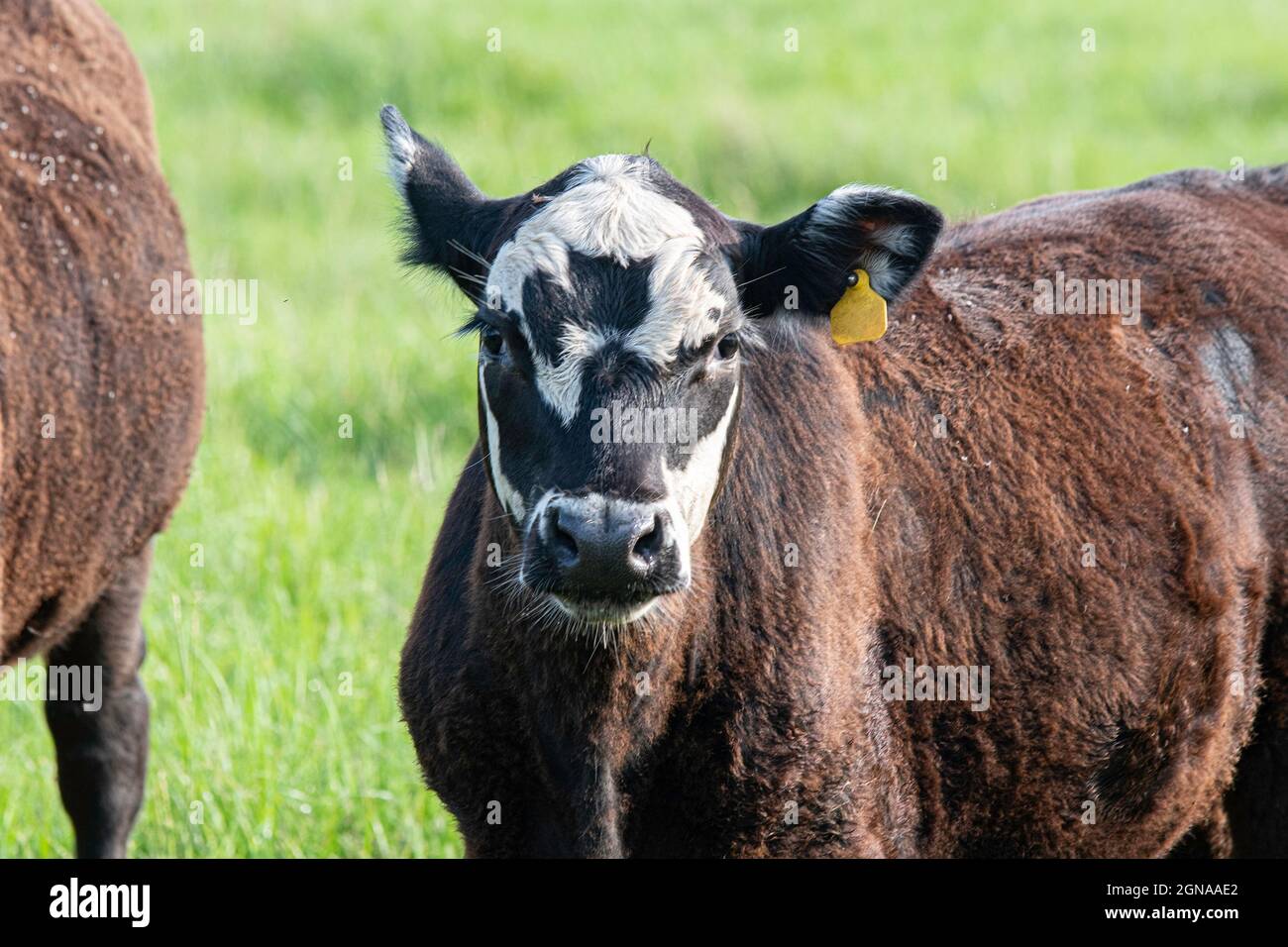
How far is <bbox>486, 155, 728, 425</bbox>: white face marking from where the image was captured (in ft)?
12.6

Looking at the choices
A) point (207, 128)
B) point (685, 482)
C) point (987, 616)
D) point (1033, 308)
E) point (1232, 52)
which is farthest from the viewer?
point (1232, 52)

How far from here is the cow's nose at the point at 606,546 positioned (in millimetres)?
3590

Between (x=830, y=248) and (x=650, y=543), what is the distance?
1088 mm

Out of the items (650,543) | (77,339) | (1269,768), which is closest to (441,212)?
(650,543)

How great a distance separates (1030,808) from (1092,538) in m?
0.76

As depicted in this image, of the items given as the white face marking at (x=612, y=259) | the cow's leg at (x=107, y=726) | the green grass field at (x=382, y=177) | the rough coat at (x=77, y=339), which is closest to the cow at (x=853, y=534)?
the white face marking at (x=612, y=259)

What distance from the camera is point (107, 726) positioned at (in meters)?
6.04

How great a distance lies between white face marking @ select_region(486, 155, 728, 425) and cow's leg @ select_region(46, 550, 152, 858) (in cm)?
274

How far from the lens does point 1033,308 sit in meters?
4.82

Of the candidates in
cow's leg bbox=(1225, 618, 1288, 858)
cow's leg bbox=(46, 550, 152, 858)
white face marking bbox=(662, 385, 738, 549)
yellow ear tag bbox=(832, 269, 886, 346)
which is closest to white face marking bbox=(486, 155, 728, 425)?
white face marking bbox=(662, 385, 738, 549)

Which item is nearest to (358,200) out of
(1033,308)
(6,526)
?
(6,526)

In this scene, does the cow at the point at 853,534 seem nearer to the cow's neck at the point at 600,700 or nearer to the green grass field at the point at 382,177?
the cow's neck at the point at 600,700
